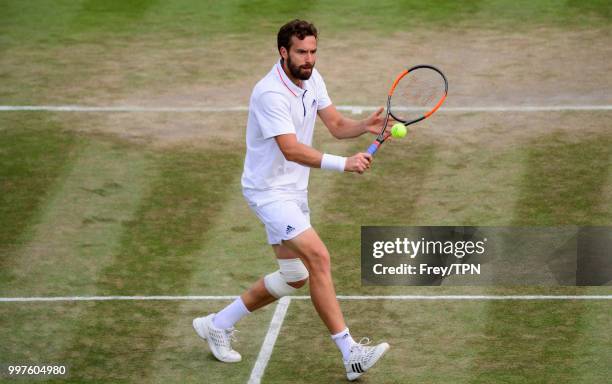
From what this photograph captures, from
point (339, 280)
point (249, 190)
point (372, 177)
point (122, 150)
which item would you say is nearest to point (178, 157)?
point (122, 150)

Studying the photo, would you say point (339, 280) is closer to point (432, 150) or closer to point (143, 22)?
point (432, 150)

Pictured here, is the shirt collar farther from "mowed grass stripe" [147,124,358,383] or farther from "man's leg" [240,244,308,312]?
"mowed grass stripe" [147,124,358,383]

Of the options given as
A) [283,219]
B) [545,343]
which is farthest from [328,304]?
[545,343]

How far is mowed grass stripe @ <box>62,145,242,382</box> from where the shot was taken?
374 inches

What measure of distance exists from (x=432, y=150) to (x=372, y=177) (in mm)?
821

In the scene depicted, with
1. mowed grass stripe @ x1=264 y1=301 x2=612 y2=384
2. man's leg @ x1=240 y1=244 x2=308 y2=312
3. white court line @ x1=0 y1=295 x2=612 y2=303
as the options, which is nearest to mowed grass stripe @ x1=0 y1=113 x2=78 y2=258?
white court line @ x1=0 y1=295 x2=612 y2=303

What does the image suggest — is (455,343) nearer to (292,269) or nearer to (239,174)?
(292,269)

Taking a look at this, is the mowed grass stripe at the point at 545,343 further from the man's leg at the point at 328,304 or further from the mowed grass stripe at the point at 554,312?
Answer: the man's leg at the point at 328,304

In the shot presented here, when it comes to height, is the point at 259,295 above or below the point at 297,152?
below

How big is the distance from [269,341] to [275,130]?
180 centimetres

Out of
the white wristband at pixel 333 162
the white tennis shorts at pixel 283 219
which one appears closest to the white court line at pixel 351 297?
the white tennis shorts at pixel 283 219

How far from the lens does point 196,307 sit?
1035 centimetres

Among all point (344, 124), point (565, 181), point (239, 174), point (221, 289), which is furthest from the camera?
point (239, 174)

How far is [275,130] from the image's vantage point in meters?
8.77
